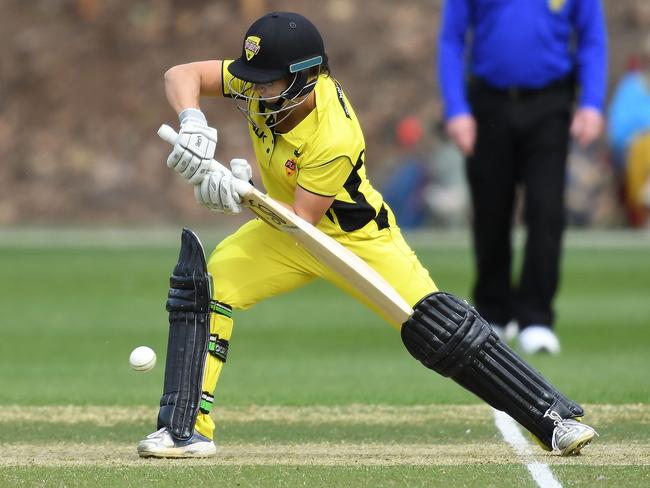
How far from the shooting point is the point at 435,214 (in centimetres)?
1867

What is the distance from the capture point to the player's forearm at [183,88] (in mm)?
5559

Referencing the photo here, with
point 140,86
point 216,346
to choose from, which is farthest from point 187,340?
point 140,86

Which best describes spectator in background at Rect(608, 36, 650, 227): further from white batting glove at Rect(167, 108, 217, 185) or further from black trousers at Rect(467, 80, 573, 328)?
white batting glove at Rect(167, 108, 217, 185)

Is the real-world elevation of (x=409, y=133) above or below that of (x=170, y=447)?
below

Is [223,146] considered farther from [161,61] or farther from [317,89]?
[317,89]

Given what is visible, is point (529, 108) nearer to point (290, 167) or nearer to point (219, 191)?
point (290, 167)

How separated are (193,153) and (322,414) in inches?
74.1

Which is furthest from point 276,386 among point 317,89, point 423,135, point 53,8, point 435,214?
point 53,8

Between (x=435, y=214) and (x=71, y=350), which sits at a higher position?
(x=71, y=350)

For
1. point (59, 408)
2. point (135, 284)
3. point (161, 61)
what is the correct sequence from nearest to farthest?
point (59, 408), point (135, 284), point (161, 61)

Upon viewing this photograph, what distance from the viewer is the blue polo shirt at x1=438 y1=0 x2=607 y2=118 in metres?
8.47

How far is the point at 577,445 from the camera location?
17.5 ft

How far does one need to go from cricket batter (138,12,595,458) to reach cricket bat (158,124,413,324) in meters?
0.05

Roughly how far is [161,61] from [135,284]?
11126mm
